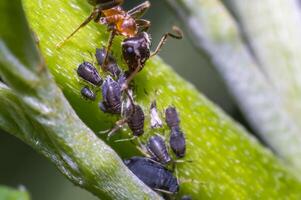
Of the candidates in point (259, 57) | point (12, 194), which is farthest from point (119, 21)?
point (12, 194)

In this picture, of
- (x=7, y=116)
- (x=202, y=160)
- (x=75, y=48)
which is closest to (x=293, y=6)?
(x=202, y=160)

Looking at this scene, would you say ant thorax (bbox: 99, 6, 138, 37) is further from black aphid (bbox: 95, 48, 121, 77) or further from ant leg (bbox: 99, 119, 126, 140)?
ant leg (bbox: 99, 119, 126, 140)

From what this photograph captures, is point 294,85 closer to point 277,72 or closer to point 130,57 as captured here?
point 277,72

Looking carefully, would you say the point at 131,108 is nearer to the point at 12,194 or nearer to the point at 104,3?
the point at 104,3

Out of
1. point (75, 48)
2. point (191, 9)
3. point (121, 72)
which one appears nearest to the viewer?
point (75, 48)

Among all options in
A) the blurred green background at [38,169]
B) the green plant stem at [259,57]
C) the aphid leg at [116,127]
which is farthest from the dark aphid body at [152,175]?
the blurred green background at [38,169]

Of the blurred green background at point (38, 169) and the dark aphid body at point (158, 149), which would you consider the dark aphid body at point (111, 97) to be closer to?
the dark aphid body at point (158, 149)
